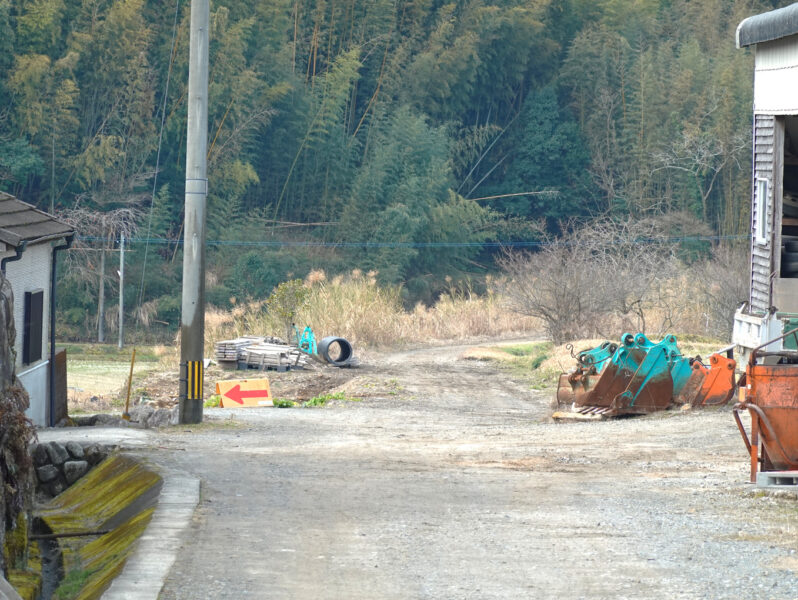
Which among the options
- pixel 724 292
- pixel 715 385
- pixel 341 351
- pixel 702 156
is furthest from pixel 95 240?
pixel 715 385

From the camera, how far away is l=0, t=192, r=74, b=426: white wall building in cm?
1664

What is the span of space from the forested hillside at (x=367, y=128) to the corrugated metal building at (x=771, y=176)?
4122cm

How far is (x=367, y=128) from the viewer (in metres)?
69.1

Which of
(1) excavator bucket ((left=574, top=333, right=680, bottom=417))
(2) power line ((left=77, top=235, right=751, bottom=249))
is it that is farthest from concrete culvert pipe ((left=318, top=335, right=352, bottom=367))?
(2) power line ((left=77, top=235, right=751, bottom=249))

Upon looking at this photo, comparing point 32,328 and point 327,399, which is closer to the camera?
point 32,328

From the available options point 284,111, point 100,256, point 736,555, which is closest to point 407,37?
point 284,111

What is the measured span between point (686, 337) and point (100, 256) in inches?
1198

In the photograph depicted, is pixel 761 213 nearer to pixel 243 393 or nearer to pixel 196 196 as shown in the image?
pixel 196 196

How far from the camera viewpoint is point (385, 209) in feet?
215

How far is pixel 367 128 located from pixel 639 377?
52.1 meters

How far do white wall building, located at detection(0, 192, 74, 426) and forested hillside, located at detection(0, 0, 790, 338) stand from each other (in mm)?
37373

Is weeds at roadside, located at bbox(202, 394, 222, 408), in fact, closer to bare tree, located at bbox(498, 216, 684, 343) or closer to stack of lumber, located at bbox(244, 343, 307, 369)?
stack of lumber, located at bbox(244, 343, 307, 369)

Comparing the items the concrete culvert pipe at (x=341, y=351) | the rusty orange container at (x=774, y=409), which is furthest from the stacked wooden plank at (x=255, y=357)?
the rusty orange container at (x=774, y=409)

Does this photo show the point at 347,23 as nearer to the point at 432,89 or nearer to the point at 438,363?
the point at 432,89
